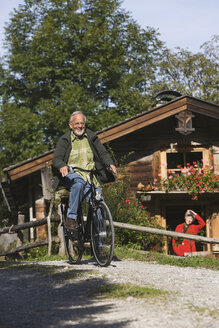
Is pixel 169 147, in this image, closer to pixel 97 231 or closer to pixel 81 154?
pixel 81 154

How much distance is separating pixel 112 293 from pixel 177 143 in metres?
9.41

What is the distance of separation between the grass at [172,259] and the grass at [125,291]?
2.79 meters

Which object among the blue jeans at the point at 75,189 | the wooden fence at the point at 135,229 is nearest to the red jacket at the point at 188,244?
the wooden fence at the point at 135,229

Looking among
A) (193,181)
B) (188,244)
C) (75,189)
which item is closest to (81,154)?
(75,189)

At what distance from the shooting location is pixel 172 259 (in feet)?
27.7

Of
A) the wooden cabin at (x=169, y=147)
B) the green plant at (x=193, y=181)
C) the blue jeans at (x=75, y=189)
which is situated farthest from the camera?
the wooden cabin at (x=169, y=147)

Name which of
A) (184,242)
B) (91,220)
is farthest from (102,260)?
(184,242)

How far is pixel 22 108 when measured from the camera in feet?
87.0

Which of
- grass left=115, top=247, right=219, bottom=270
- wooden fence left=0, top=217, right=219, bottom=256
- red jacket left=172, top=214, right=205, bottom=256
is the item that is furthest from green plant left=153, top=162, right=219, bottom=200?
grass left=115, top=247, right=219, bottom=270

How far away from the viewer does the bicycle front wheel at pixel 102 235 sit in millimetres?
6672

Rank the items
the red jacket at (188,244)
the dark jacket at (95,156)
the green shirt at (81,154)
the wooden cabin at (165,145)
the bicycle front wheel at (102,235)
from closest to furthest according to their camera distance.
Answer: the bicycle front wheel at (102,235)
the dark jacket at (95,156)
the green shirt at (81,154)
the red jacket at (188,244)
the wooden cabin at (165,145)

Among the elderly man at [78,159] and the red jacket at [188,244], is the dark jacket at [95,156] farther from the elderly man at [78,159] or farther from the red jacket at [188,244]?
the red jacket at [188,244]

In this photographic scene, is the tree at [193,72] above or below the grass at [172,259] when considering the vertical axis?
above

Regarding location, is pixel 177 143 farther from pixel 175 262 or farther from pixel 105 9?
pixel 105 9
